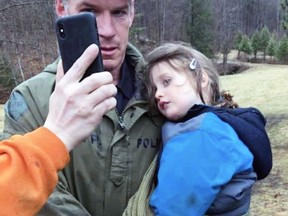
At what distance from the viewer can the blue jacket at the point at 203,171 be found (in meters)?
1.67

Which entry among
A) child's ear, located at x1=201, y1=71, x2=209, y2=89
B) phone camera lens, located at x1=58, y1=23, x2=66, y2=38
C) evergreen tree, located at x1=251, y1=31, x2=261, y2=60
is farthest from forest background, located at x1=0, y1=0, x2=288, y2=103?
phone camera lens, located at x1=58, y1=23, x2=66, y2=38

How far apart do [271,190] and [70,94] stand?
6.99m

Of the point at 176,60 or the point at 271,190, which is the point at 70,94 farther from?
the point at 271,190

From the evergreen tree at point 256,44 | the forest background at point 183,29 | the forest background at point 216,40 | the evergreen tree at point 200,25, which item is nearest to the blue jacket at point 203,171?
the forest background at point 216,40

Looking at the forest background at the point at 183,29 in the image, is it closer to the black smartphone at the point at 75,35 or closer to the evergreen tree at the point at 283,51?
the evergreen tree at the point at 283,51

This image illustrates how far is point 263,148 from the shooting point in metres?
1.89

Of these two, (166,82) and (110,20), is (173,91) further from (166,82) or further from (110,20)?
(110,20)

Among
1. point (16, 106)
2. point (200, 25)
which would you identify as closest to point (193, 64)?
point (16, 106)

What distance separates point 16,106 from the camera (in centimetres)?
171

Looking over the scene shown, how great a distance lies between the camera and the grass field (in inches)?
277


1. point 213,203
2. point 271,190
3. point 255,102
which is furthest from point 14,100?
point 255,102

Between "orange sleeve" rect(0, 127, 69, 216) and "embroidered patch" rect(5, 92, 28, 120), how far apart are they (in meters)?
0.63

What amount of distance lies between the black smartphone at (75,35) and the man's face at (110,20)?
430mm

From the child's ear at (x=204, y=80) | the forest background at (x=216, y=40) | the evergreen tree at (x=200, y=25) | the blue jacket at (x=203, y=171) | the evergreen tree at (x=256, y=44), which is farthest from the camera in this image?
the evergreen tree at (x=200, y=25)
